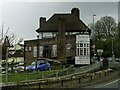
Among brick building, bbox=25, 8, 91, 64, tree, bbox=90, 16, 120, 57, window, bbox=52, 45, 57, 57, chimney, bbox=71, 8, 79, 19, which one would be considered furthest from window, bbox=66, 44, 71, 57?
tree, bbox=90, 16, 120, 57

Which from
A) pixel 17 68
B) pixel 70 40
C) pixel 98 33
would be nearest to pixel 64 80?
pixel 17 68

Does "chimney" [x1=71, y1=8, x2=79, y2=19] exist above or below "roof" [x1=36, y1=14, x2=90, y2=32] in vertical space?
above

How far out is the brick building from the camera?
6275 cm

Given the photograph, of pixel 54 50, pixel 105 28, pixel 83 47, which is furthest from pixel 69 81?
pixel 105 28

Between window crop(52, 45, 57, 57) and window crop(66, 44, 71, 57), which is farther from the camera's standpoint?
window crop(52, 45, 57, 57)

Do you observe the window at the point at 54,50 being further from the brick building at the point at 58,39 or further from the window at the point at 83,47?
the window at the point at 83,47

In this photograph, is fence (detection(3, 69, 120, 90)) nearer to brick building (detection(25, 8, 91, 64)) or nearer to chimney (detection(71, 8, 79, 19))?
brick building (detection(25, 8, 91, 64))

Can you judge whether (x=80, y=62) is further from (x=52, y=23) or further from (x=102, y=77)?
(x=52, y=23)

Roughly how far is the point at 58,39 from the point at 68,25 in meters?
12.1

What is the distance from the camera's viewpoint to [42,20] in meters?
Answer: 80.8

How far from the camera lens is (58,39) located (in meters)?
65.1

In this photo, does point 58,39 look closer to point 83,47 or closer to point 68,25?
point 68,25

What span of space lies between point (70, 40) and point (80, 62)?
39.8 metres

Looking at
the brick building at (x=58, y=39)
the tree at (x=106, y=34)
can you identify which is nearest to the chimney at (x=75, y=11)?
the brick building at (x=58, y=39)
